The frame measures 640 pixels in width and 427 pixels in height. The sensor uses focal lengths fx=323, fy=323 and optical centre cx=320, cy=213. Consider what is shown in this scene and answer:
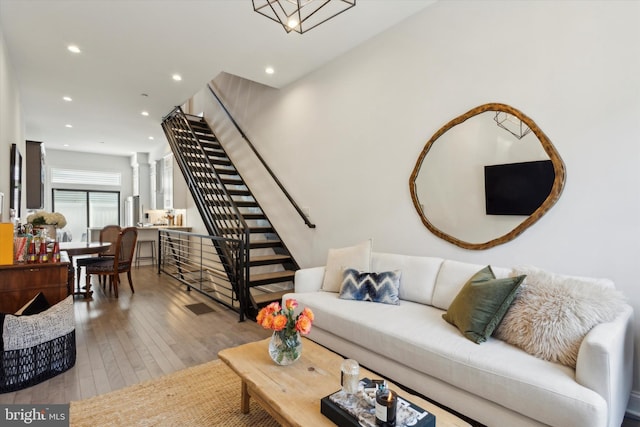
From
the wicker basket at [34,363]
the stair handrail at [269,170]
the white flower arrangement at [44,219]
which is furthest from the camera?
the stair handrail at [269,170]

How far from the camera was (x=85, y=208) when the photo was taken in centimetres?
1047

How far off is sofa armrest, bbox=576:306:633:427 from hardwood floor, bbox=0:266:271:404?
2524 mm

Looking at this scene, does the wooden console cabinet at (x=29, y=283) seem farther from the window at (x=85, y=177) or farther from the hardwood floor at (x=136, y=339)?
the window at (x=85, y=177)

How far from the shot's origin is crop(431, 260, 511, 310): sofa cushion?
8.16 feet

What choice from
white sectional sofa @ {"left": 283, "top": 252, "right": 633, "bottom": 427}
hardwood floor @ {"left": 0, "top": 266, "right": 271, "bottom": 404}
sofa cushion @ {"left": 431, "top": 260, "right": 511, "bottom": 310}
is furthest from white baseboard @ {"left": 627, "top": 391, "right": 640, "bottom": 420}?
hardwood floor @ {"left": 0, "top": 266, "right": 271, "bottom": 404}

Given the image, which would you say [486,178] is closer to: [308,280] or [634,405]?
[634,405]

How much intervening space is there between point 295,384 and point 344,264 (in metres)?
1.70

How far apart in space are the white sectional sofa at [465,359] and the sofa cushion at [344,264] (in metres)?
0.30

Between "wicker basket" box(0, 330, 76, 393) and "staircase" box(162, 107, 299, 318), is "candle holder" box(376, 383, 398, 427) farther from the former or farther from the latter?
"staircase" box(162, 107, 299, 318)

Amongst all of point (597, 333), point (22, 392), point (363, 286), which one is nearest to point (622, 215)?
point (597, 333)

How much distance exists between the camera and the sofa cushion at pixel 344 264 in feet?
10.3

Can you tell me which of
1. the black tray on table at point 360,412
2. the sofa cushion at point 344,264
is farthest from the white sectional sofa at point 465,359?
the black tray on table at point 360,412

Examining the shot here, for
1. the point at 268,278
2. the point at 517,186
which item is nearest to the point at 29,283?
the point at 268,278

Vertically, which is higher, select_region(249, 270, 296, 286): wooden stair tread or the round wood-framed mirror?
the round wood-framed mirror
